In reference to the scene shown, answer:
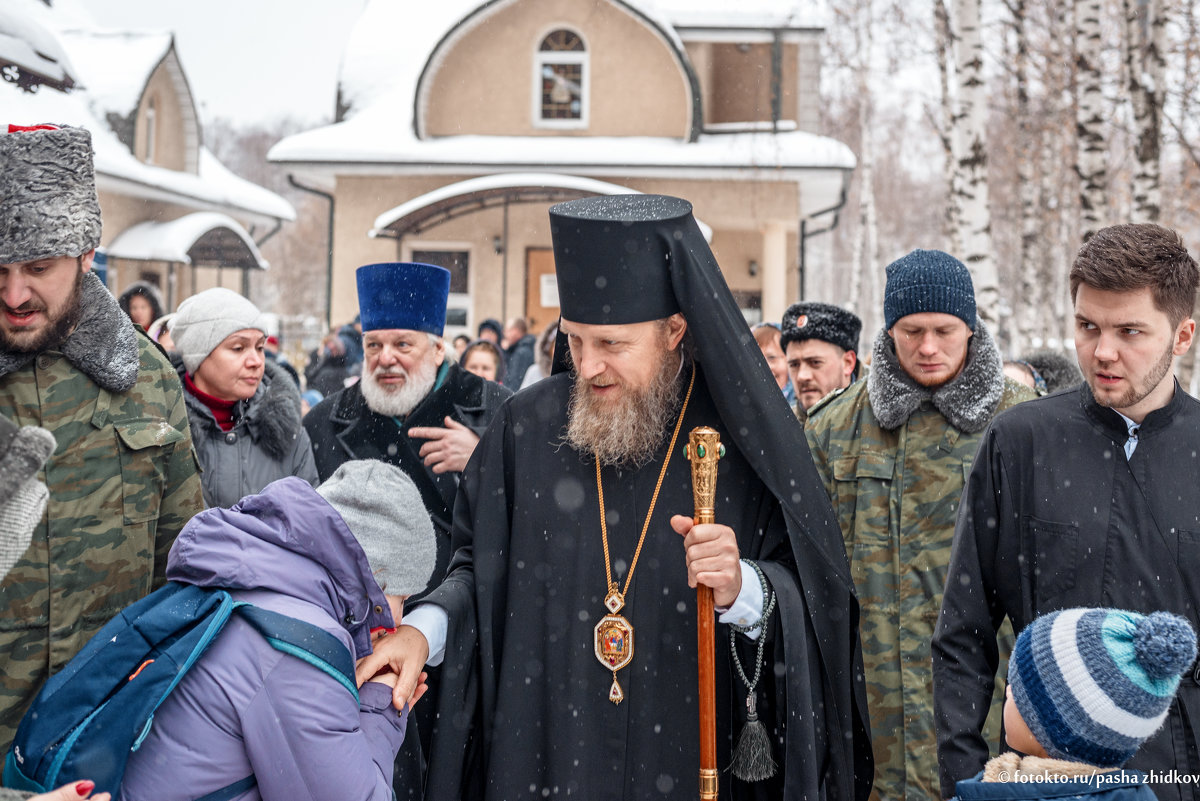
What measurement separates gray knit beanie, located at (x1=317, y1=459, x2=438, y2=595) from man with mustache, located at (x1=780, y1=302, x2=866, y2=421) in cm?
345

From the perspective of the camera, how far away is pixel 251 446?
188 inches

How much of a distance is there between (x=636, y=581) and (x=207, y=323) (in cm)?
260

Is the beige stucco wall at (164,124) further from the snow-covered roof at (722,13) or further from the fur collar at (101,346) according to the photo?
the fur collar at (101,346)

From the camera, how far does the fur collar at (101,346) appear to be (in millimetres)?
3107

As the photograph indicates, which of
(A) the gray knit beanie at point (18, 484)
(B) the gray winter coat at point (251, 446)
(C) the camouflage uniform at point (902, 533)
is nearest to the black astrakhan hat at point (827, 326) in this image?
(C) the camouflage uniform at point (902, 533)

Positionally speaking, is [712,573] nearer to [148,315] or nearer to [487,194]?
[148,315]

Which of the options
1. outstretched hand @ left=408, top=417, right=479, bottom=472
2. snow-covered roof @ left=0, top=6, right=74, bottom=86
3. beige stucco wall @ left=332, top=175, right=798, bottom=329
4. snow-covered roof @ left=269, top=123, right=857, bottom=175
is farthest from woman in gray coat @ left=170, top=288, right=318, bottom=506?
beige stucco wall @ left=332, top=175, right=798, bottom=329

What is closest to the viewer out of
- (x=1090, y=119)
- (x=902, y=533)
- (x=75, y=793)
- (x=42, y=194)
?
(x=75, y=793)

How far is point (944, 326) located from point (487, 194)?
13991mm

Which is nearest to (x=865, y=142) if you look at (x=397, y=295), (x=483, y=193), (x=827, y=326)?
(x=483, y=193)

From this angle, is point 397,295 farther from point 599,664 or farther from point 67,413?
point 599,664

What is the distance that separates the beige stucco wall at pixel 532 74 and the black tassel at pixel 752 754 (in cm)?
1778

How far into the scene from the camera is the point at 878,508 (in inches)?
165

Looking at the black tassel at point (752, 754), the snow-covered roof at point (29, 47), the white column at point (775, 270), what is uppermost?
the white column at point (775, 270)
